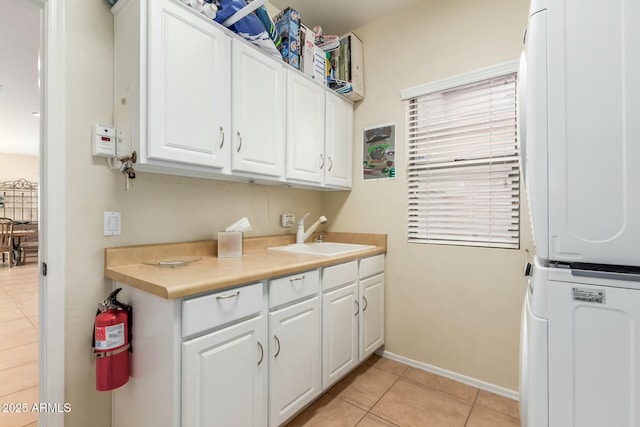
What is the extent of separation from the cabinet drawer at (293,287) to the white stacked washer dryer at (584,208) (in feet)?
3.28

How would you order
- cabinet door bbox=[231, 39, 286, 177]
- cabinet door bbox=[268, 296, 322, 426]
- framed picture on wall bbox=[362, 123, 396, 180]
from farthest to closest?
framed picture on wall bbox=[362, 123, 396, 180] < cabinet door bbox=[231, 39, 286, 177] < cabinet door bbox=[268, 296, 322, 426]

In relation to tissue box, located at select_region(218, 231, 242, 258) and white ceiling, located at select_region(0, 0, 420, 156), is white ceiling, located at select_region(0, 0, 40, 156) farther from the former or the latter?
tissue box, located at select_region(218, 231, 242, 258)

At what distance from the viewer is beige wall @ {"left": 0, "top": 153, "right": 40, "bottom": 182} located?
7398 millimetres

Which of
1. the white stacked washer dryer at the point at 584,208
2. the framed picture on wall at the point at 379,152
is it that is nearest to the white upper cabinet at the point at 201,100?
the framed picture on wall at the point at 379,152

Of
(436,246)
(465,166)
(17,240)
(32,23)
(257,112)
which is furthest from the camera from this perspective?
(17,240)

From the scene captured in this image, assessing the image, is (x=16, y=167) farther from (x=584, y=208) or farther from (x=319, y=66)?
(x=584, y=208)

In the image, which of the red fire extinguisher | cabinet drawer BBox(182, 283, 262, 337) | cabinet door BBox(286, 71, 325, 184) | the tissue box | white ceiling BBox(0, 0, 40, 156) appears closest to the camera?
cabinet drawer BBox(182, 283, 262, 337)

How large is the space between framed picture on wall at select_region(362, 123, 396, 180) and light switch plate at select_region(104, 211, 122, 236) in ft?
Answer: 5.81

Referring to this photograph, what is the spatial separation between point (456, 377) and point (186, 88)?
8.04ft

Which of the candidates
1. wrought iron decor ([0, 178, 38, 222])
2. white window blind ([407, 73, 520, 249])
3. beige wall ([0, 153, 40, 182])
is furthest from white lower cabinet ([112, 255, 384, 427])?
beige wall ([0, 153, 40, 182])

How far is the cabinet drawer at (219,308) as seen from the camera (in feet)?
3.43

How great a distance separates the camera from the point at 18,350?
88.4 inches

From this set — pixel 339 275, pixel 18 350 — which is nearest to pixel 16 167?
pixel 18 350

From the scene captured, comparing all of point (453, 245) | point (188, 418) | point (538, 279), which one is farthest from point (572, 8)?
point (188, 418)
